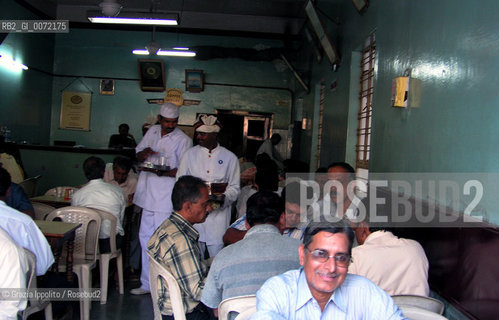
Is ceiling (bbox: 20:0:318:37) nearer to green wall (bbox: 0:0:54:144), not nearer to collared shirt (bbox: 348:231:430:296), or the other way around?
green wall (bbox: 0:0:54:144)

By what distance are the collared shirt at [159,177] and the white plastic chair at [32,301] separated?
169cm

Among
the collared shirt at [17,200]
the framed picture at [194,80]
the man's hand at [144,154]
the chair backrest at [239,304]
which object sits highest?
the framed picture at [194,80]

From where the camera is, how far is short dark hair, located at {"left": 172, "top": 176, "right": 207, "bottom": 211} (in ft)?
9.19

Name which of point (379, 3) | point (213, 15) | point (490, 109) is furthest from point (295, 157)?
point (490, 109)

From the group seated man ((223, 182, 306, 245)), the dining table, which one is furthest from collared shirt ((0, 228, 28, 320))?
seated man ((223, 182, 306, 245))

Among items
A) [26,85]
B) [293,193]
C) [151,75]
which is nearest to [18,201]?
[293,193]

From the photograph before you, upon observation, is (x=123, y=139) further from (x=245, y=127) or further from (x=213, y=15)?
(x=213, y=15)

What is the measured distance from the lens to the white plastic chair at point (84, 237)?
3793 mm

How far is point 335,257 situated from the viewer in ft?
5.60

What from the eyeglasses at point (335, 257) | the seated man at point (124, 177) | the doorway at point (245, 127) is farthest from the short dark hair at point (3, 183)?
the doorway at point (245, 127)

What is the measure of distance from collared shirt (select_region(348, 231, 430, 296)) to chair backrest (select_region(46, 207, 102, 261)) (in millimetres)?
2447

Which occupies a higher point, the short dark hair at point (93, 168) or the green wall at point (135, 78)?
the green wall at point (135, 78)

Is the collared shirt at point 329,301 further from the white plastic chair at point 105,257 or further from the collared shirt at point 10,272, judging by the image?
the white plastic chair at point 105,257

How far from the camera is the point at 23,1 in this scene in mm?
9422
